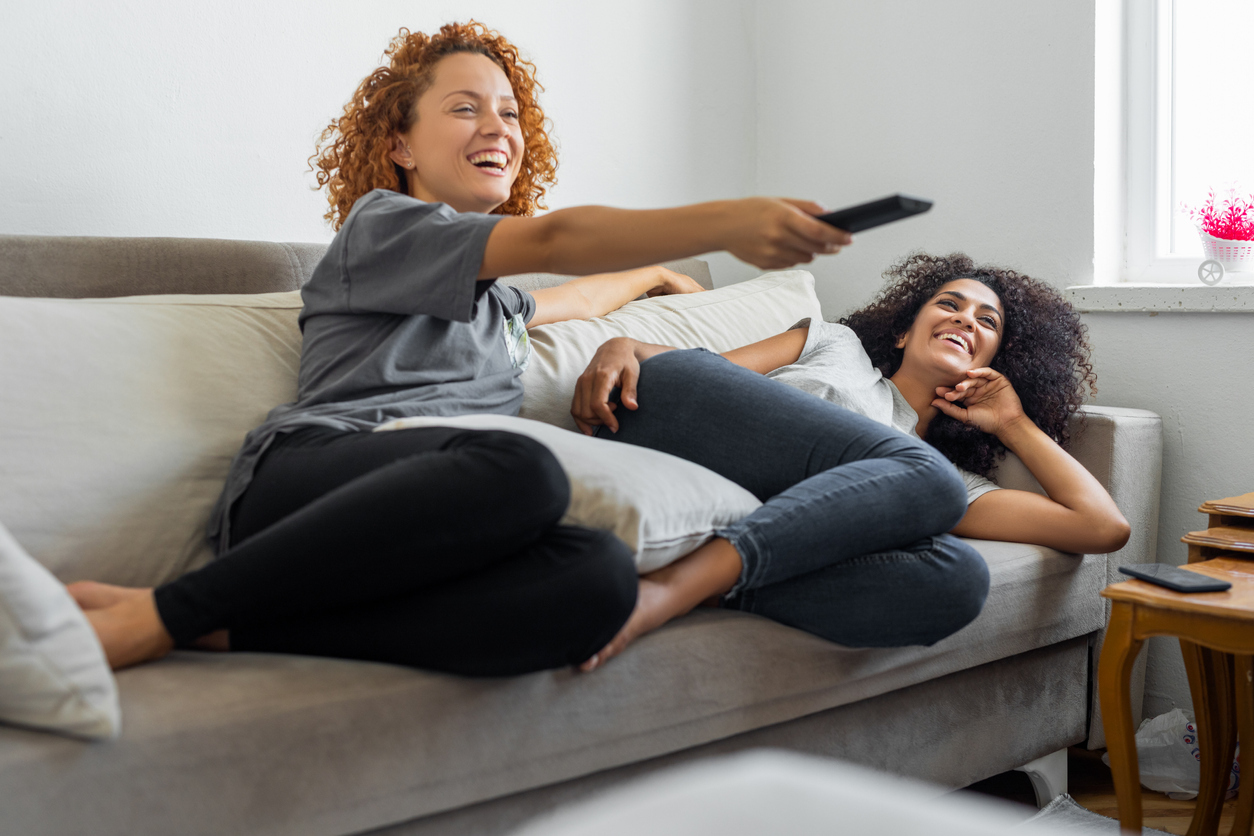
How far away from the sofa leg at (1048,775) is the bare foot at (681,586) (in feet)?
2.40

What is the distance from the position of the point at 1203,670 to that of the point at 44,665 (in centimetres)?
145

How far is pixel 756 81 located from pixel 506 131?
4.59 ft

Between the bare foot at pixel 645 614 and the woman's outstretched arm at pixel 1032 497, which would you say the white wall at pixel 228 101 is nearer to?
the woman's outstretched arm at pixel 1032 497

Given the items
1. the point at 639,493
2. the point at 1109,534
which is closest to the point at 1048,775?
the point at 1109,534

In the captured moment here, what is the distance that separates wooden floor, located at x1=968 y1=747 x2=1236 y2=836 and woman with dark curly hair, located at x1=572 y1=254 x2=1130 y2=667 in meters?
0.44

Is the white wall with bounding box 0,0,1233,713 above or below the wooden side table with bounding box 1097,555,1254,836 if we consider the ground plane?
above

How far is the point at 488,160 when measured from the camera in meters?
1.44

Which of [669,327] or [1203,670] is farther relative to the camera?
[669,327]

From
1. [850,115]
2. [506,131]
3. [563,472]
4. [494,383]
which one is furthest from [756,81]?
[563,472]

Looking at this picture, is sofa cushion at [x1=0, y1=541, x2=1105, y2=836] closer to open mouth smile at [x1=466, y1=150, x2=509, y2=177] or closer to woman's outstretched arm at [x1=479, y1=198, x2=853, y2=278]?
woman's outstretched arm at [x1=479, y1=198, x2=853, y2=278]

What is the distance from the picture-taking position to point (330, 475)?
101cm

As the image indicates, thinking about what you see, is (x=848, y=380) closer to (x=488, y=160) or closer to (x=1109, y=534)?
(x=1109, y=534)

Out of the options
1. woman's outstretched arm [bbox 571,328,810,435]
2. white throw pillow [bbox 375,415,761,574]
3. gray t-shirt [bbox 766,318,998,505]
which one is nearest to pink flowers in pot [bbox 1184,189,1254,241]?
gray t-shirt [bbox 766,318,998,505]

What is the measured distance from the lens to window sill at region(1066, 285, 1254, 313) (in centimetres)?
174
